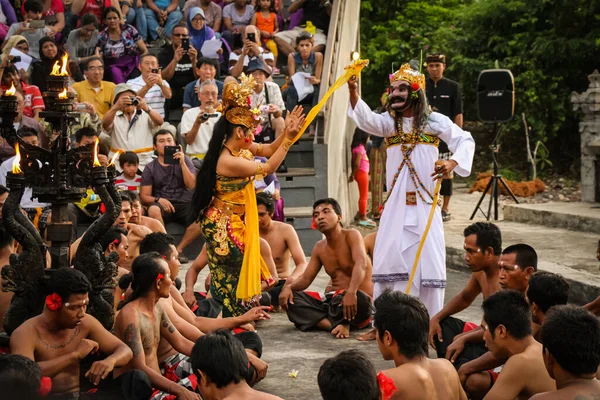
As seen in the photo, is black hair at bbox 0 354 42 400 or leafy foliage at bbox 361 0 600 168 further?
leafy foliage at bbox 361 0 600 168

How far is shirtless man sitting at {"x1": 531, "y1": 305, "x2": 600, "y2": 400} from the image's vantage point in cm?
447

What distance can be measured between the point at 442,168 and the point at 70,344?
3284 millimetres

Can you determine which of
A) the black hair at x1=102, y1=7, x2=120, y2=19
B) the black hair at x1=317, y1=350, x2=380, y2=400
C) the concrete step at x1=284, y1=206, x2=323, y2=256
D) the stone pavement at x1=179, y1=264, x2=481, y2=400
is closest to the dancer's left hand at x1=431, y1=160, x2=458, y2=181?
the stone pavement at x1=179, y1=264, x2=481, y2=400

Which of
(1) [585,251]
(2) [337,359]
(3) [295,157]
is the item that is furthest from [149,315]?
(3) [295,157]

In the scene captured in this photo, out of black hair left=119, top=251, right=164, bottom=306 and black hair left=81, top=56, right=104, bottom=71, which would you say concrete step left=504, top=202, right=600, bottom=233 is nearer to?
black hair left=81, top=56, right=104, bottom=71

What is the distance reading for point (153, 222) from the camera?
31.1 ft

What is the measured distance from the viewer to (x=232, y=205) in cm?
743

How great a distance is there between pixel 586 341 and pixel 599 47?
15.1 metres

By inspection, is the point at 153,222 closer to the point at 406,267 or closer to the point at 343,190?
the point at 406,267

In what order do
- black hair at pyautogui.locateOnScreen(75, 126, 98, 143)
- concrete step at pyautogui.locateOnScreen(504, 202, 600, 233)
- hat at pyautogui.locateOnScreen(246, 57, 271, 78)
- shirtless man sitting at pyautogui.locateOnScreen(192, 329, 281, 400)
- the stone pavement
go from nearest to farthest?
shirtless man sitting at pyautogui.locateOnScreen(192, 329, 281, 400) → the stone pavement → black hair at pyautogui.locateOnScreen(75, 126, 98, 143) → concrete step at pyautogui.locateOnScreen(504, 202, 600, 233) → hat at pyautogui.locateOnScreen(246, 57, 271, 78)

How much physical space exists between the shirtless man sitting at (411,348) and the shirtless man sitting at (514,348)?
0.28 m

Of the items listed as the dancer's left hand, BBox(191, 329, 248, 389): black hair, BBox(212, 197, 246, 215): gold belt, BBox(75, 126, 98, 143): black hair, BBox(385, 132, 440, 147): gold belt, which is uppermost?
BBox(75, 126, 98, 143): black hair

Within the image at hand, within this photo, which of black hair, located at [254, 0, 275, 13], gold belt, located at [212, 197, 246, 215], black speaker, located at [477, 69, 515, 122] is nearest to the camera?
gold belt, located at [212, 197, 246, 215]

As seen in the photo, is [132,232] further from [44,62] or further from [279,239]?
[44,62]
